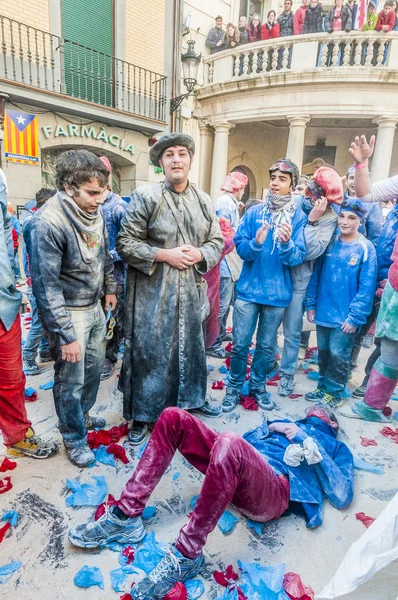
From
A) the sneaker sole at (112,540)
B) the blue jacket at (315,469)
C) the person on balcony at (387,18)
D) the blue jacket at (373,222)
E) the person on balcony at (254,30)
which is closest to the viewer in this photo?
the sneaker sole at (112,540)

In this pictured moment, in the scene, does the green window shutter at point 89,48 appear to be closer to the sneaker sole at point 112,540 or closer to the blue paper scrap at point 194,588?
the sneaker sole at point 112,540

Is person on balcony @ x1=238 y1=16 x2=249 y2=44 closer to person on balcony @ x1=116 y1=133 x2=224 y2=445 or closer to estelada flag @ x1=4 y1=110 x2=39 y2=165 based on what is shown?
estelada flag @ x1=4 y1=110 x2=39 y2=165

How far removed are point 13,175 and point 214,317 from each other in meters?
7.12

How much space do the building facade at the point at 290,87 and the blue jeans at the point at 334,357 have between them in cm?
949

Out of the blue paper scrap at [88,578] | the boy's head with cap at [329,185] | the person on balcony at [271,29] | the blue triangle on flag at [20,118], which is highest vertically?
the person on balcony at [271,29]

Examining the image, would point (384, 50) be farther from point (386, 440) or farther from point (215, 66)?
point (386, 440)

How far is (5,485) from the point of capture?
7.51ft

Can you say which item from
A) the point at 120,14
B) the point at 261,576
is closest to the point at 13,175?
the point at 120,14

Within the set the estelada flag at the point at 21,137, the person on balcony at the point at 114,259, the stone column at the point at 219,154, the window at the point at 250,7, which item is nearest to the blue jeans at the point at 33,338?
the person on balcony at the point at 114,259

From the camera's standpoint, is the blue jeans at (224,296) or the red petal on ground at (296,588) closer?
the red petal on ground at (296,588)

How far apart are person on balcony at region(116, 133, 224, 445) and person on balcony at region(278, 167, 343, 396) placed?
93 centimetres

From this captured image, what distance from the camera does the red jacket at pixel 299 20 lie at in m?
11.3

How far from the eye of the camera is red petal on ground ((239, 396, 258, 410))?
11.0 feet

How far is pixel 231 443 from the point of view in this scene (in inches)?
67.3
